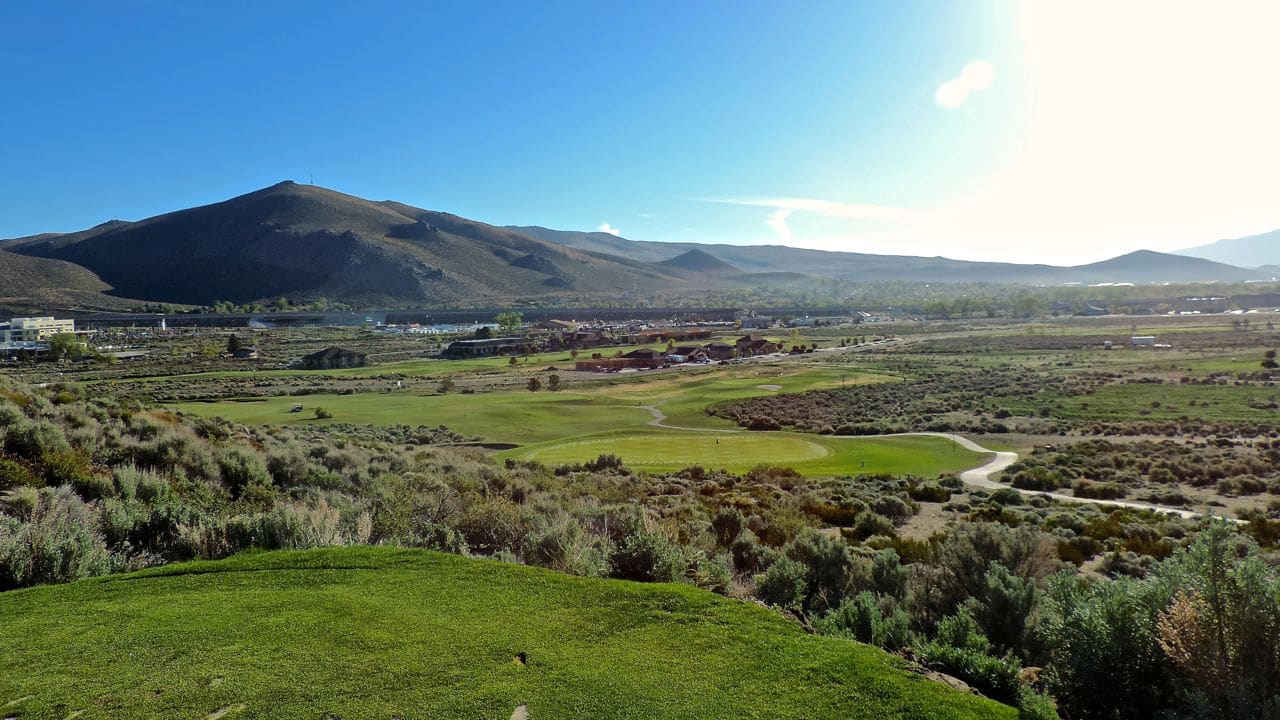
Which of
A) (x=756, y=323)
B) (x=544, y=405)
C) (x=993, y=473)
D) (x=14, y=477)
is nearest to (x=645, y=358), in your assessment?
(x=544, y=405)

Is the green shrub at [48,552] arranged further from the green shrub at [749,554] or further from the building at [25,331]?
the building at [25,331]

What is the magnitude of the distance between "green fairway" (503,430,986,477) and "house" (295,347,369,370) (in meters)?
54.3

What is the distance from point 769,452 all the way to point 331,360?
2505 inches

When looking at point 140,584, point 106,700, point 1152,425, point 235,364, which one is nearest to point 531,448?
point 140,584

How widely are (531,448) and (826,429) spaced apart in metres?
17.8

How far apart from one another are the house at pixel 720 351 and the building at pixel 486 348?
81.9 ft

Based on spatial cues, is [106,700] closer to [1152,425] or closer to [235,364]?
[1152,425]

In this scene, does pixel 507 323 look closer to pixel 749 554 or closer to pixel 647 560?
pixel 749 554

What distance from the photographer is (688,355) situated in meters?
85.4

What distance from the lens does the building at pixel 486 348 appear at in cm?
8956

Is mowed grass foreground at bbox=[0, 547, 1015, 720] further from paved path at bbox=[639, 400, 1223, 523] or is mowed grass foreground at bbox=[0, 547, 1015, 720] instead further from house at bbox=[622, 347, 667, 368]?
house at bbox=[622, 347, 667, 368]

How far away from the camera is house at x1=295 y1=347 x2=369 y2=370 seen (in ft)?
251

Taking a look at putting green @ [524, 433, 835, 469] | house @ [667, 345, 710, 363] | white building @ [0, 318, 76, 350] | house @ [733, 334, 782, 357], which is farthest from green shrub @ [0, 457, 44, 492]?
white building @ [0, 318, 76, 350]

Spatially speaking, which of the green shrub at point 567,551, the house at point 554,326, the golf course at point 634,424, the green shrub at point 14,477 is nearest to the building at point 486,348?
the house at point 554,326
